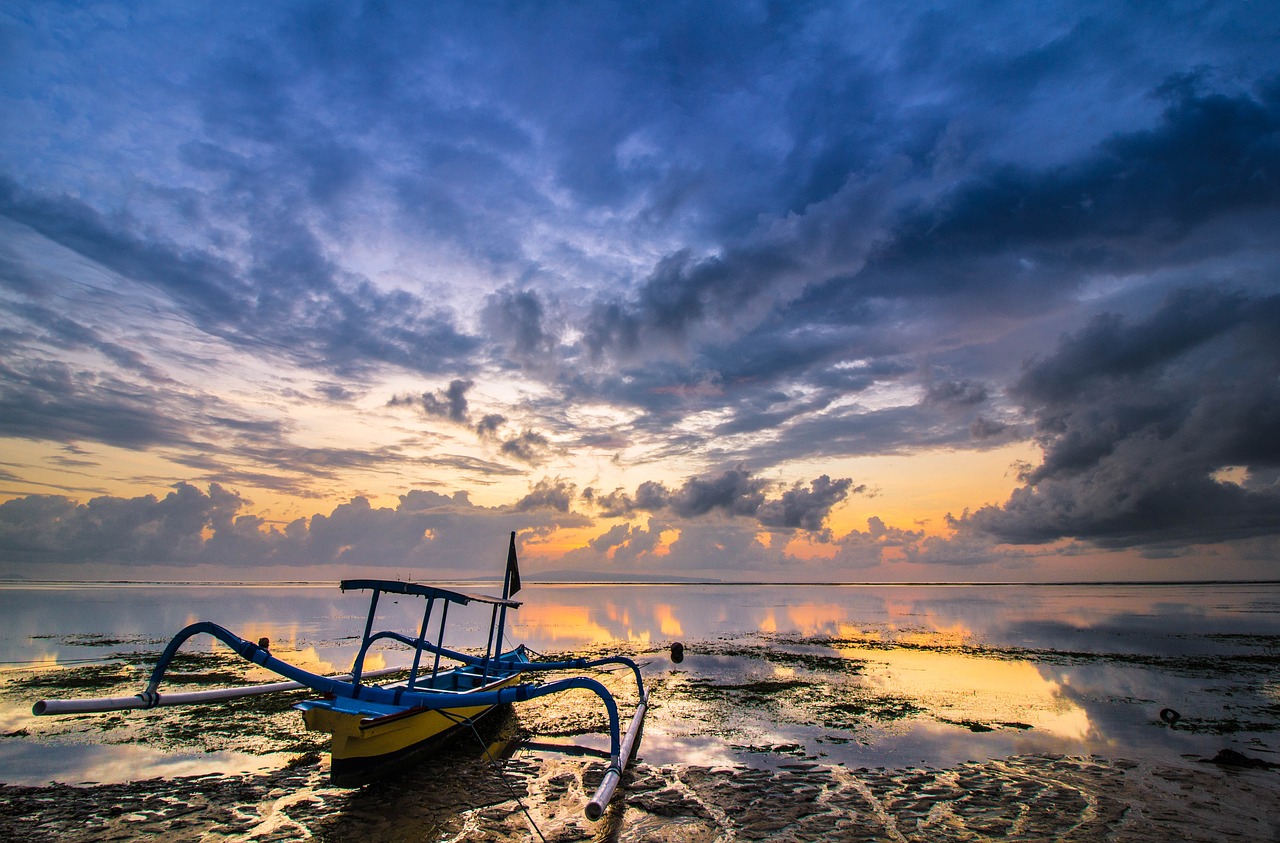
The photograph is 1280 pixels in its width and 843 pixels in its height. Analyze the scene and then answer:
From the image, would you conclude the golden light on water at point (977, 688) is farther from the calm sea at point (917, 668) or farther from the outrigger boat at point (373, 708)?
the outrigger boat at point (373, 708)

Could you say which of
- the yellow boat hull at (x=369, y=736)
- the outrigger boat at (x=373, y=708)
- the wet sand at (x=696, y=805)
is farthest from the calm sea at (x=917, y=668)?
the yellow boat hull at (x=369, y=736)

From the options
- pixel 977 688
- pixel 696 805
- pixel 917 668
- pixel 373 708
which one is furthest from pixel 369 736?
pixel 917 668

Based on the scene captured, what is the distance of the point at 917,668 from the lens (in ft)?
78.3

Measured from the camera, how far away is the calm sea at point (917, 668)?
13211 millimetres

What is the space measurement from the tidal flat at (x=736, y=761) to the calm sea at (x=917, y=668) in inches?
5.3

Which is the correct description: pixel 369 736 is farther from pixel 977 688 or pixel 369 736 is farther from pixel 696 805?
pixel 977 688

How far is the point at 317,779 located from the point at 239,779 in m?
1.33

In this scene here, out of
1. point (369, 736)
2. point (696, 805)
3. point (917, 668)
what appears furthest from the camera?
point (917, 668)

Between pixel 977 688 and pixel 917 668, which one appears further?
pixel 917 668

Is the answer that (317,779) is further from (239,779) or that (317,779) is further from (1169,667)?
(1169,667)

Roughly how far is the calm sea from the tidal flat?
135mm

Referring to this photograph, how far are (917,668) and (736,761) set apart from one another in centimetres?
1533

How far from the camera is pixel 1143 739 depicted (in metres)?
13.5

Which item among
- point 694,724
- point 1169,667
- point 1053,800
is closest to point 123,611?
point 694,724
